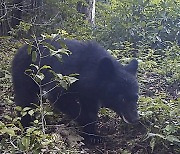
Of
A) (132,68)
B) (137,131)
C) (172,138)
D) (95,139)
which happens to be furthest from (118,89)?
(172,138)

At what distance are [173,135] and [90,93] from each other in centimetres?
137

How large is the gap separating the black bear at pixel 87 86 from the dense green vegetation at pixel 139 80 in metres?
0.21

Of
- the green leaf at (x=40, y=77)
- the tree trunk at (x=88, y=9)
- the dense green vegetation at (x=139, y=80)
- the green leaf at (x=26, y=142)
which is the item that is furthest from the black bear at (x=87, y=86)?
the tree trunk at (x=88, y=9)

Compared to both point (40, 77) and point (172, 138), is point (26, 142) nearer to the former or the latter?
point (40, 77)

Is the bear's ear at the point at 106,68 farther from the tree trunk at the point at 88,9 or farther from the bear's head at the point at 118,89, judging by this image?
the tree trunk at the point at 88,9

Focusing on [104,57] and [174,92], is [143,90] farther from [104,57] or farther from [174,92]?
[104,57]

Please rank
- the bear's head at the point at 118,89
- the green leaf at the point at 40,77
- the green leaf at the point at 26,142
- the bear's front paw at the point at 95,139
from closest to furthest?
the green leaf at the point at 26,142, the green leaf at the point at 40,77, the bear's head at the point at 118,89, the bear's front paw at the point at 95,139

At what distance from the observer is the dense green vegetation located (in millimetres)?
4594

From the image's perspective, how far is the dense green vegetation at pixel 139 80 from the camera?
15.1 ft

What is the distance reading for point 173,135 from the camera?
16.3ft

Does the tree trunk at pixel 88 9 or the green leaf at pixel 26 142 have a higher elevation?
the green leaf at pixel 26 142

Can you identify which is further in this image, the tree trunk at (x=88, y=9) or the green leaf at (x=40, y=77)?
the tree trunk at (x=88, y=9)

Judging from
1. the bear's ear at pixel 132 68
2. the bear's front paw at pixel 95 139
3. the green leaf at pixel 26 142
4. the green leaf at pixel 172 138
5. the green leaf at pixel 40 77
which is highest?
Answer: the green leaf at pixel 40 77

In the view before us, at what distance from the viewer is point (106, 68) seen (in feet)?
18.6
